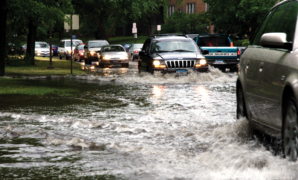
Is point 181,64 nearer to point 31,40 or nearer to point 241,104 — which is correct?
point 241,104

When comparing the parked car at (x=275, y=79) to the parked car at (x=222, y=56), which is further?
the parked car at (x=222, y=56)

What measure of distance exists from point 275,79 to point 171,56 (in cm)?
1331

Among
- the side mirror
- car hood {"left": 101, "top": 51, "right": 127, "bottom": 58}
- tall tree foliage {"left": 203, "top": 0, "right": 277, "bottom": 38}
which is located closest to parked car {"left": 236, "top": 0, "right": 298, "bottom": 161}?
the side mirror

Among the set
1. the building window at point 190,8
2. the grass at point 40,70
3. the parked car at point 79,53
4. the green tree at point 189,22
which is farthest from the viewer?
the building window at point 190,8

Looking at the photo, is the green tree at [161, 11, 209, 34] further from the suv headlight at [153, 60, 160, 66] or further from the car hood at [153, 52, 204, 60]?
the suv headlight at [153, 60, 160, 66]

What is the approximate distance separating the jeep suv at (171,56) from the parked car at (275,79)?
11159mm

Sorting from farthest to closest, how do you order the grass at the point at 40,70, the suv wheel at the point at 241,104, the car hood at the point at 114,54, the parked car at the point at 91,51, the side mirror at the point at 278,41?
1. the parked car at the point at 91,51
2. the car hood at the point at 114,54
3. the grass at the point at 40,70
4. the suv wheel at the point at 241,104
5. the side mirror at the point at 278,41

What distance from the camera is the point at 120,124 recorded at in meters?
9.30

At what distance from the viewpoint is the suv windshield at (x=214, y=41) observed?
85.6 ft

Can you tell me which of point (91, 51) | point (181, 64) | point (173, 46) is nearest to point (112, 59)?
point (91, 51)

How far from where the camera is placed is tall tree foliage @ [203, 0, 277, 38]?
43094 mm

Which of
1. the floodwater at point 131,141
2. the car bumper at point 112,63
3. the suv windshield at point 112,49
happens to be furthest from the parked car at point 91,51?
the floodwater at point 131,141

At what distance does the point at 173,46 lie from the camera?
20.5 m

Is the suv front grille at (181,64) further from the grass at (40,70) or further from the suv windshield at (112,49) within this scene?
the suv windshield at (112,49)
